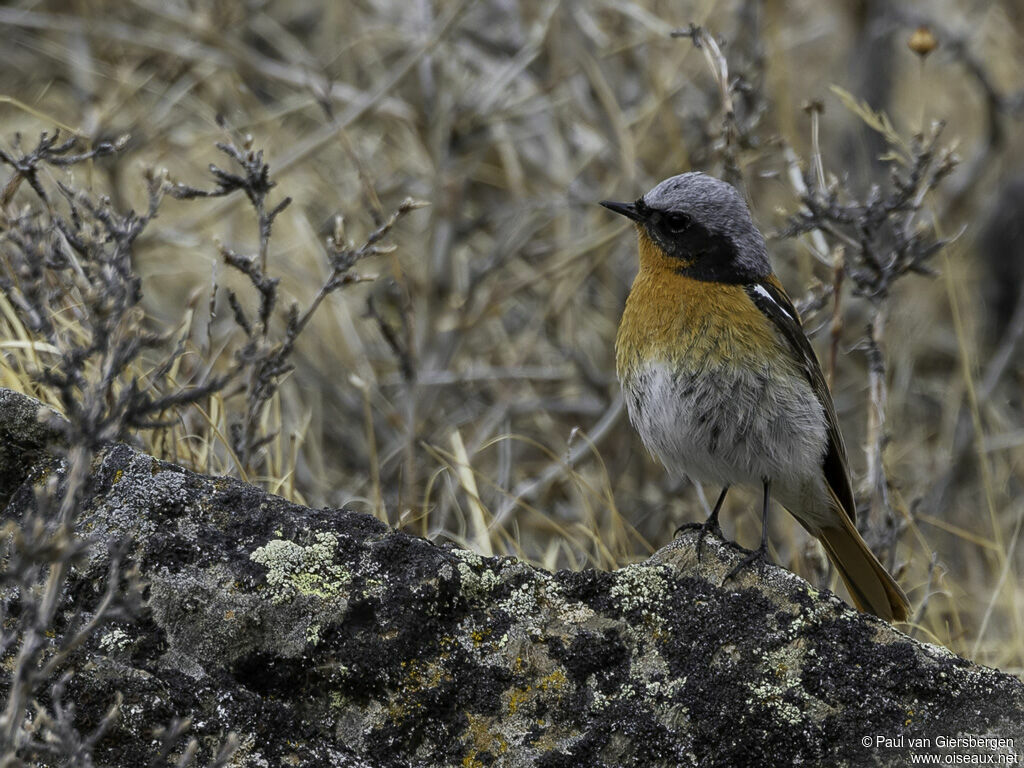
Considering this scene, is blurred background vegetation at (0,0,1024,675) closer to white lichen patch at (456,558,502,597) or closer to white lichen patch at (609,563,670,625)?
white lichen patch at (609,563,670,625)

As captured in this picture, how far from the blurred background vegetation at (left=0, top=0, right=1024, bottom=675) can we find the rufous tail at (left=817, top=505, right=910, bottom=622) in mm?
2157

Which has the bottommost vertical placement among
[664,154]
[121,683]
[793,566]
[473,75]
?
[793,566]

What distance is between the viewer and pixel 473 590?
2865mm

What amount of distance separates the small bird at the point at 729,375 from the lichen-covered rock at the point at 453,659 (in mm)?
1018

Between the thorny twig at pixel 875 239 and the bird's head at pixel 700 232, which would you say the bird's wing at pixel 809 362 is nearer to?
the bird's head at pixel 700 232

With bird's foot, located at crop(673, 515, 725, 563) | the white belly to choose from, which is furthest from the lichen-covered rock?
the white belly

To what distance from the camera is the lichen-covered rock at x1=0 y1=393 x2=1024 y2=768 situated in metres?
2.60

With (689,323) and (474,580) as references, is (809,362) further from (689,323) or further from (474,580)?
(474,580)

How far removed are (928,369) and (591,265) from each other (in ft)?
9.21

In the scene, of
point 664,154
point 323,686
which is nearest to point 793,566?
point 323,686

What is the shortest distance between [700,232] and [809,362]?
A: 60 cm

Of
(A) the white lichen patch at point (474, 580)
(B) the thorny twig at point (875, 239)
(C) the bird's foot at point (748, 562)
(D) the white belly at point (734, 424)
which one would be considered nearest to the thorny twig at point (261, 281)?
(D) the white belly at point (734, 424)

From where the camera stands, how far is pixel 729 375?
3859mm

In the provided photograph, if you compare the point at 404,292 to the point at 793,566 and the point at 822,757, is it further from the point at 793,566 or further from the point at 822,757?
the point at 822,757
